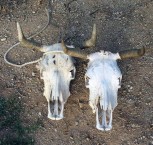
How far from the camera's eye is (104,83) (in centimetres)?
604

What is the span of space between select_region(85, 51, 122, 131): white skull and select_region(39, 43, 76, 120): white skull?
1.07ft

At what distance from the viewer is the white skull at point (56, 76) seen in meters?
6.12

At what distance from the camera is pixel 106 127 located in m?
5.91

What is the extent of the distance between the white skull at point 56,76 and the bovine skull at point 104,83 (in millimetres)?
219

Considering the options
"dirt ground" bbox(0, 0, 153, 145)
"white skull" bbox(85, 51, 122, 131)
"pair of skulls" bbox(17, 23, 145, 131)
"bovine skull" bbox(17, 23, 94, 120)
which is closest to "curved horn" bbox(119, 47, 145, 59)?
"pair of skulls" bbox(17, 23, 145, 131)

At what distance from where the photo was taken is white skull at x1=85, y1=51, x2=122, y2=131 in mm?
5957

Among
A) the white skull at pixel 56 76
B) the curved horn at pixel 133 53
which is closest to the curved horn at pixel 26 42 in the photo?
the white skull at pixel 56 76

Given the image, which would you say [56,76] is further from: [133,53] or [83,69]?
[133,53]

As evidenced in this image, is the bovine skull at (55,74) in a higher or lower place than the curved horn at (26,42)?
lower

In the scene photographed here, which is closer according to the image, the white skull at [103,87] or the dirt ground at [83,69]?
the white skull at [103,87]

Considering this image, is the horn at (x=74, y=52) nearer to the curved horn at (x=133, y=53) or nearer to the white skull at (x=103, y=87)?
the white skull at (x=103, y=87)

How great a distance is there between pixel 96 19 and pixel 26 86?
1.68 metres

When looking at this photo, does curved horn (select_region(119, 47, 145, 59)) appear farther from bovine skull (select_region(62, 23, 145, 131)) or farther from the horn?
the horn

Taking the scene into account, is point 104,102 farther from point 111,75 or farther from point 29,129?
point 29,129
